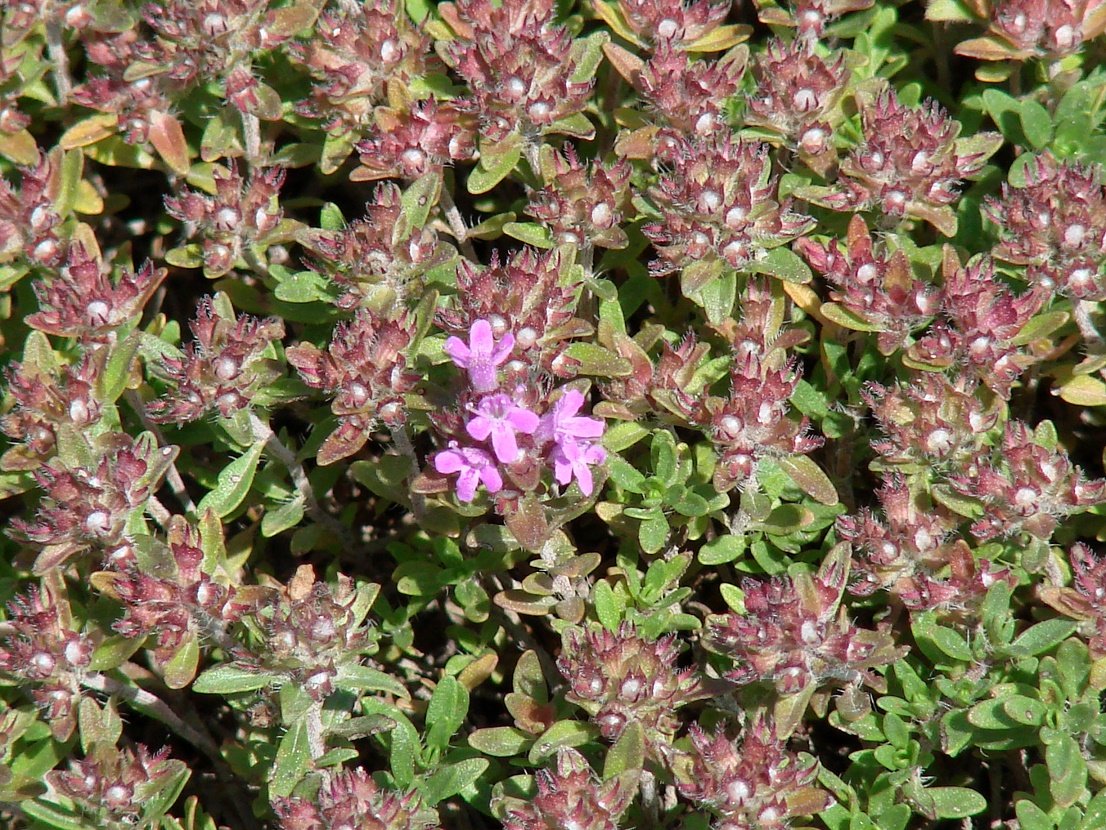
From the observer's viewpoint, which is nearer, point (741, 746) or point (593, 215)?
point (741, 746)

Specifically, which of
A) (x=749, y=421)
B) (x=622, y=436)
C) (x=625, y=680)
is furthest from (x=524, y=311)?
(x=625, y=680)

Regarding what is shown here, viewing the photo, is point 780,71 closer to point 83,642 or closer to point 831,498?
point 831,498

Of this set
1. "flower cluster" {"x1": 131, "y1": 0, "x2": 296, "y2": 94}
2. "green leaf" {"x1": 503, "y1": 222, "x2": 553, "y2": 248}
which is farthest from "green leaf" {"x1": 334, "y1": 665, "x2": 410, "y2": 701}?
"flower cluster" {"x1": 131, "y1": 0, "x2": 296, "y2": 94}

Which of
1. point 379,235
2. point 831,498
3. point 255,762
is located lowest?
point 255,762

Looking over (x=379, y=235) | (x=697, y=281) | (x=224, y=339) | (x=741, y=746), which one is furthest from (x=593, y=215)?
(x=741, y=746)

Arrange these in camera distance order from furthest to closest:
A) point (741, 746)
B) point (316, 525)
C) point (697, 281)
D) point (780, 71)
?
point (316, 525) < point (780, 71) < point (697, 281) < point (741, 746)

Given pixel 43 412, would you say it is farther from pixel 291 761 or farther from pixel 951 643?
pixel 951 643
